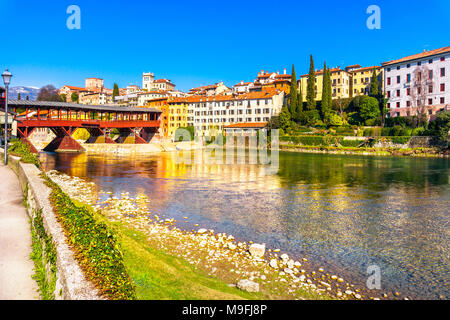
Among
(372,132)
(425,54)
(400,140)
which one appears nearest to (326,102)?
(372,132)

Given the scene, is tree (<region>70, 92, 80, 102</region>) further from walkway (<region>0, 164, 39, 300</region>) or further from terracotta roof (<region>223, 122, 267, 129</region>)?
walkway (<region>0, 164, 39, 300</region>)

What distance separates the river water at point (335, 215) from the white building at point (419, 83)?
42967 millimetres

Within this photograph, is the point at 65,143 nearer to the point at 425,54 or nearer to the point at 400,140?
the point at 400,140

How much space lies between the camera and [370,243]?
43.1 ft

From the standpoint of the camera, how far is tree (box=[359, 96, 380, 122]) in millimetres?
74812

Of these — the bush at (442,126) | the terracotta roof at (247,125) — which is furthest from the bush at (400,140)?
the terracotta roof at (247,125)

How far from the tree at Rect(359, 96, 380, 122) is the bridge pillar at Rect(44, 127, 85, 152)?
66.4 metres

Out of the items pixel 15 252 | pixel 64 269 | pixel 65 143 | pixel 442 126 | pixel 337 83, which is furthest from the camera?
pixel 337 83

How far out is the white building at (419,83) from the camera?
65.4 meters

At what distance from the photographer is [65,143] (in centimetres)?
6819

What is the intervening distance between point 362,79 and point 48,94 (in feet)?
484

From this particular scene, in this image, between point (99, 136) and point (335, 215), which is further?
point (99, 136)
